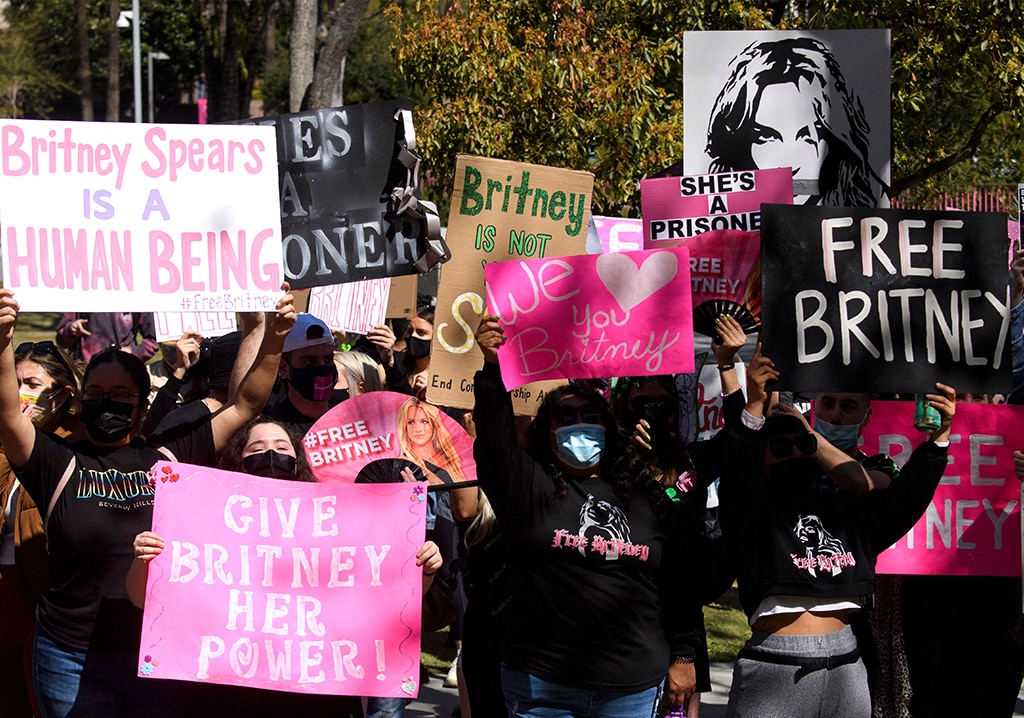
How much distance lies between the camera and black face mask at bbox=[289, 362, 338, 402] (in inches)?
200

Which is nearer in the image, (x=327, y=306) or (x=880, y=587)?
(x=880, y=587)

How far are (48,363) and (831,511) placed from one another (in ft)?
9.92

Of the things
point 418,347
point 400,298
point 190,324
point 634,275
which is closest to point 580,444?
point 634,275

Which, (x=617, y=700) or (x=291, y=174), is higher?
(x=291, y=174)

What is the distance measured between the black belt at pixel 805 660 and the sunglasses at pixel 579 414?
0.94 meters

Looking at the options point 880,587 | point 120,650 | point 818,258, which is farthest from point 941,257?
point 120,650

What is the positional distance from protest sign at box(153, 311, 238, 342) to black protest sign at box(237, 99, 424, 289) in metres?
2.90

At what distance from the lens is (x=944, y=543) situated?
4.85 m

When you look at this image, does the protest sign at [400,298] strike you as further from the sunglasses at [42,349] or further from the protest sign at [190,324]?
the sunglasses at [42,349]

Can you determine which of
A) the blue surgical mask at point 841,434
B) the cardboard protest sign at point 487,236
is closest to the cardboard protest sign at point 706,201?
the cardboard protest sign at point 487,236

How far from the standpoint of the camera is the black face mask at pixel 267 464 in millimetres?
4449

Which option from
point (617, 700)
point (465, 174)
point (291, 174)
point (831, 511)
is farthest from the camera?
point (465, 174)

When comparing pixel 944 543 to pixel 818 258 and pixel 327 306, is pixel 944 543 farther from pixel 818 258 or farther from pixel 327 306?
pixel 327 306

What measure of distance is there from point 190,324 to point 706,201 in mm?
3504
